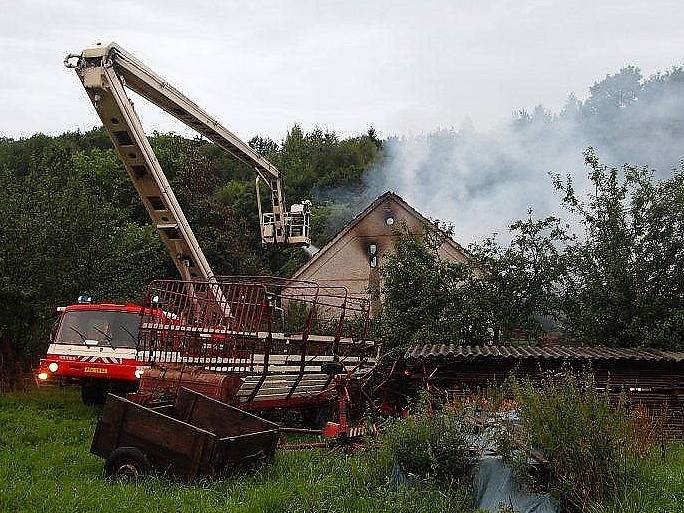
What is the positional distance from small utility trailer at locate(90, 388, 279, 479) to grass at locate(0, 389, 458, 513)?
0.19 metres

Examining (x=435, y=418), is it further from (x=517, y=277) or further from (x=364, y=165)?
(x=364, y=165)

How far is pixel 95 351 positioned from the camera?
45.1ft

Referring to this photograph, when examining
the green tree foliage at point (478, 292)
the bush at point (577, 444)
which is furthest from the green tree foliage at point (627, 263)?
the bush at point (577, 444)

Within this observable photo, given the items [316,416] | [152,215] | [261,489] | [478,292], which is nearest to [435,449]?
[261,489]

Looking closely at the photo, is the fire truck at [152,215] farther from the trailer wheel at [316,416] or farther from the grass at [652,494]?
the grass at [652,494]

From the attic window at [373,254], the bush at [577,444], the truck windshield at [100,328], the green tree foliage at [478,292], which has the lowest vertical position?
the bush at [577,444]

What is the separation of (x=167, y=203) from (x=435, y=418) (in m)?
9.48

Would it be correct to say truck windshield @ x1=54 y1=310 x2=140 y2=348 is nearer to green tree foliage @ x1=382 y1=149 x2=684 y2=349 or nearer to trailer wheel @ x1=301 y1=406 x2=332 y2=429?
trailer wheel @ x1=301 y1=406 x2=332 y2=429

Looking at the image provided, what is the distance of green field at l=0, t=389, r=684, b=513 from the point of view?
7324 mm

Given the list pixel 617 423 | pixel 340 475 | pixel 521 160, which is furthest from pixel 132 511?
pixel 521 160

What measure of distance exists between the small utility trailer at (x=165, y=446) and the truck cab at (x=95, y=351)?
3.99m

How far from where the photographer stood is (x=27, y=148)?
177 feet

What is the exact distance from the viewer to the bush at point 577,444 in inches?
287

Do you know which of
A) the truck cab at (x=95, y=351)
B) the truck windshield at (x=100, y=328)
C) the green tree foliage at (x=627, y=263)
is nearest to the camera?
the truck cab at (x=95, y=351)
